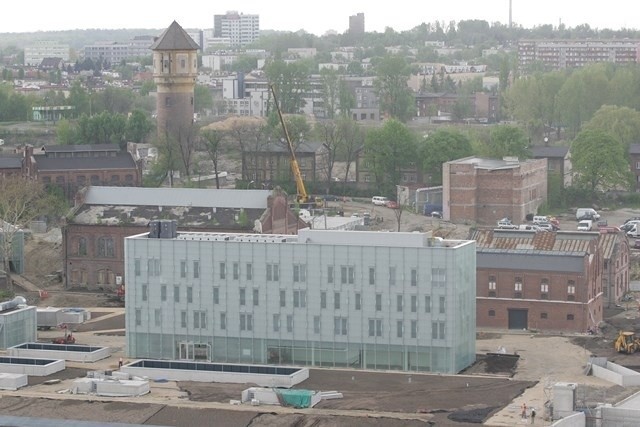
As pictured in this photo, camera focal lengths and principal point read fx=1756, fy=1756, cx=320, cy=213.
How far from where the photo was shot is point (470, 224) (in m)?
97.4

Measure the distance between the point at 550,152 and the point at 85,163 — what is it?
1224 inches

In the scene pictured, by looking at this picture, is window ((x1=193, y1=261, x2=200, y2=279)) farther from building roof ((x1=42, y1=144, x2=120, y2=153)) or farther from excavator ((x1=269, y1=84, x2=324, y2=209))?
building roof ((x1=42, y1=144, x2=120, y2=153))

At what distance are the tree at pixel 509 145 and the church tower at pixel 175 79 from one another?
20.9 meters

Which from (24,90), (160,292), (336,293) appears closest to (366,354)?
(336,293)

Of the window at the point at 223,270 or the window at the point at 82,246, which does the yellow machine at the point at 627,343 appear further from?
the window at the point at 82,246

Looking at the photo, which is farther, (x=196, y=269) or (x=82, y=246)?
(x=82, y=246)

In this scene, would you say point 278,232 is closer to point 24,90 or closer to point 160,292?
point 160,292

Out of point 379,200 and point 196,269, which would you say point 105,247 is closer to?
point 196,269

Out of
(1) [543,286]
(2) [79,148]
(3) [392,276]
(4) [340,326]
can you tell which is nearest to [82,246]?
(4) [340,326]

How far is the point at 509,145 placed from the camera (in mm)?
112688

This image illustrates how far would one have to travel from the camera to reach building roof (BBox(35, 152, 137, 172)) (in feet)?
337

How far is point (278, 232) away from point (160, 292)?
51.1 ft

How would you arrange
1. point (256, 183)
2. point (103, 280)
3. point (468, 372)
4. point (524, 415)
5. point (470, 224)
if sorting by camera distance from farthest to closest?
point (256, 183) < point (470, 224) < point (103, 280) < point (468, 372) < point (524, 415)

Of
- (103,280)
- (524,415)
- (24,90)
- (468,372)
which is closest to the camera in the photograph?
(524,415)
